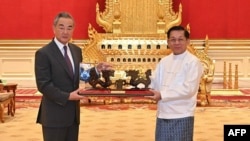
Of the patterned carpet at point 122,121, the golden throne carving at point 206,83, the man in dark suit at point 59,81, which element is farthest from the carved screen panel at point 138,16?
the man in dark suit at point 59,81

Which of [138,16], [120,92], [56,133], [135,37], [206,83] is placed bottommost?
[206,83]

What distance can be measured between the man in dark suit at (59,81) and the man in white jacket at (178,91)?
55cm

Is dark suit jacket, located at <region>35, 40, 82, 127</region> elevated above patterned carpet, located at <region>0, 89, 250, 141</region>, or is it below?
above

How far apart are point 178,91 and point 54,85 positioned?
80cm

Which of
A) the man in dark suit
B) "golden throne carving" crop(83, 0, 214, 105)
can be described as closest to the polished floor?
"golden throne carving" crop(83, 0, 214, 105)

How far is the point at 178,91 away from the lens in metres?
2.93

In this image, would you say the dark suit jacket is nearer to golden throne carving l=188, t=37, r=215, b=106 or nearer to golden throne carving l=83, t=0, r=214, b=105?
golden throne carving l=83, t=0, r=214, b=105

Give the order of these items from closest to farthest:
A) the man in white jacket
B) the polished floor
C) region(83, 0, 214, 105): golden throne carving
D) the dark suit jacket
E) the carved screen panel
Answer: the dark suit jacket
the man in white jacket
the polished floor
region(83, 0, 214, 105): golden throne carving
the carved screen panel

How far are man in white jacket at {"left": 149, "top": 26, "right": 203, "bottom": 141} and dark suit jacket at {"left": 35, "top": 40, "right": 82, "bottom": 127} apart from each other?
21.9 inches

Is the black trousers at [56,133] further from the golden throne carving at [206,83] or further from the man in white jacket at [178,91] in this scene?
the golden throne carving at [206,83]

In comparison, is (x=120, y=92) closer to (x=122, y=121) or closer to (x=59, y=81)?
(x=59, y=81)

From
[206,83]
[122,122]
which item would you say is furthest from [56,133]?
[206,83]

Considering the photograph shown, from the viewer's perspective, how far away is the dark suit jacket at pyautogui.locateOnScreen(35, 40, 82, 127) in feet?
9.29

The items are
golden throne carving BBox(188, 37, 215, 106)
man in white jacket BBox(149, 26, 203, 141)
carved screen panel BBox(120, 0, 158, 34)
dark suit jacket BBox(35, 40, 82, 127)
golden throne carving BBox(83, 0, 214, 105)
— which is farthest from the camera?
carved screen panel BBox(120, 0, 158, 34)
